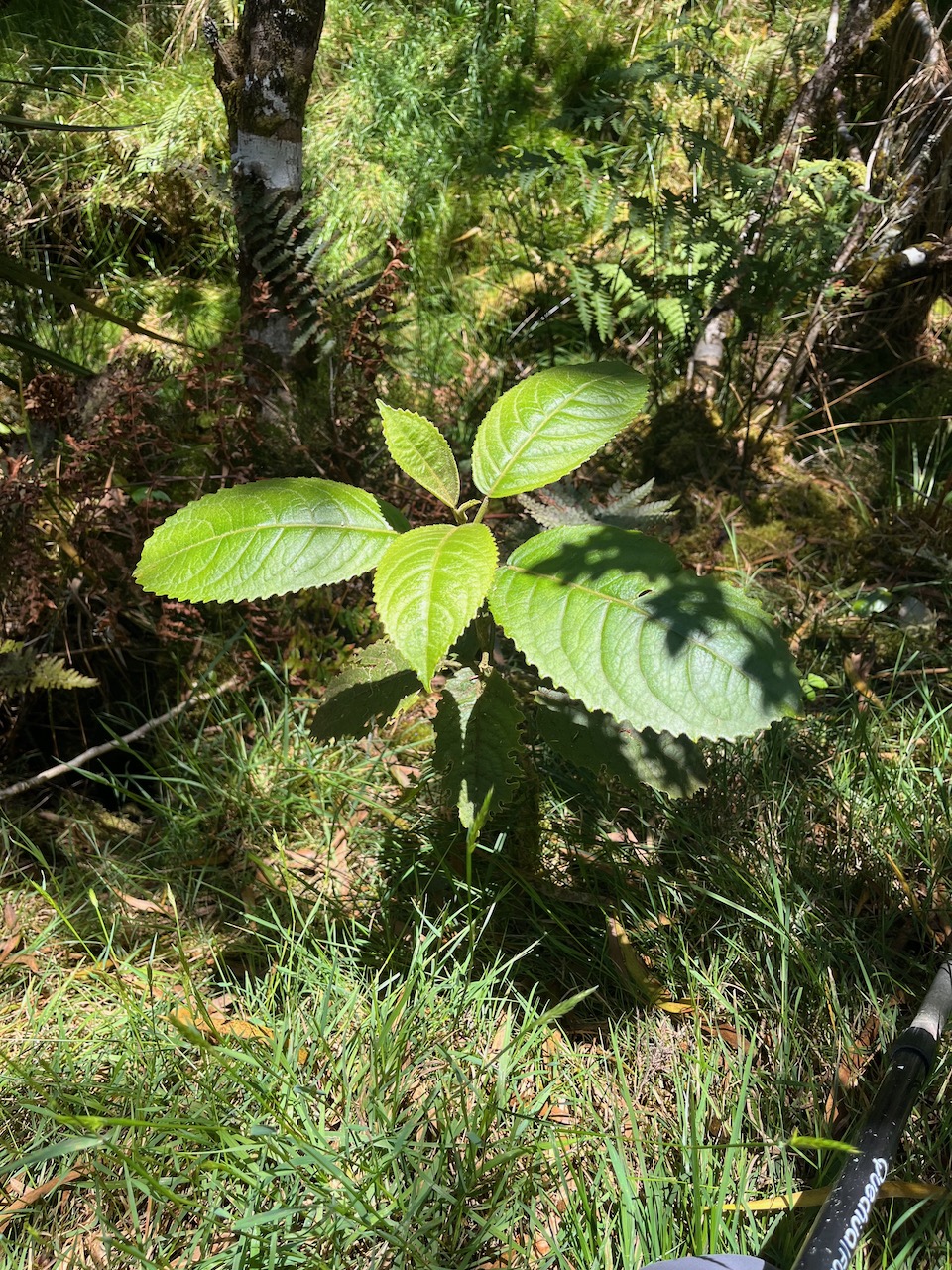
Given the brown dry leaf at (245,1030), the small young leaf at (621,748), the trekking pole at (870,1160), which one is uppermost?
the small young leaf at (621,748)

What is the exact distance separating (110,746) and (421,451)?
4.78 feet

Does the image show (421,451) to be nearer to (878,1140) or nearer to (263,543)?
(263,543)

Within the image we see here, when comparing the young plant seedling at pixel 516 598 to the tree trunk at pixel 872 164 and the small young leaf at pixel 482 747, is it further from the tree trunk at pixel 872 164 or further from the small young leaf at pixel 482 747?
the tree trunk at pixel 872 164

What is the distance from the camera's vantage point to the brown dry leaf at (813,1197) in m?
1.58

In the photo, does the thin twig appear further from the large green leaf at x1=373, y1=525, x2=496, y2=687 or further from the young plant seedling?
the large green leaf at x1=373, y1=525, x2=496, y2=687

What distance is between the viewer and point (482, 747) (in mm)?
1747

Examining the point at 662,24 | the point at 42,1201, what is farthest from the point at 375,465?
the point at 662,24

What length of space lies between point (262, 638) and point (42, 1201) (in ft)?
5.15

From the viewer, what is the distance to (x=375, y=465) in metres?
3.04

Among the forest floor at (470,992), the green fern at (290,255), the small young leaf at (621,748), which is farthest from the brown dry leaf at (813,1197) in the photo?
the green fern at (290,255)

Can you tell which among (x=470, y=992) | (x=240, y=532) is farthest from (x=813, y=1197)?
(x=240, y=532)

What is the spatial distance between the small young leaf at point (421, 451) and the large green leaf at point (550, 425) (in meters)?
0.10

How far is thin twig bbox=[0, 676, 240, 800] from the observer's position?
256 centimetres

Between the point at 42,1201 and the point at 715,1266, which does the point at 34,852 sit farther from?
the point at 715,1266
